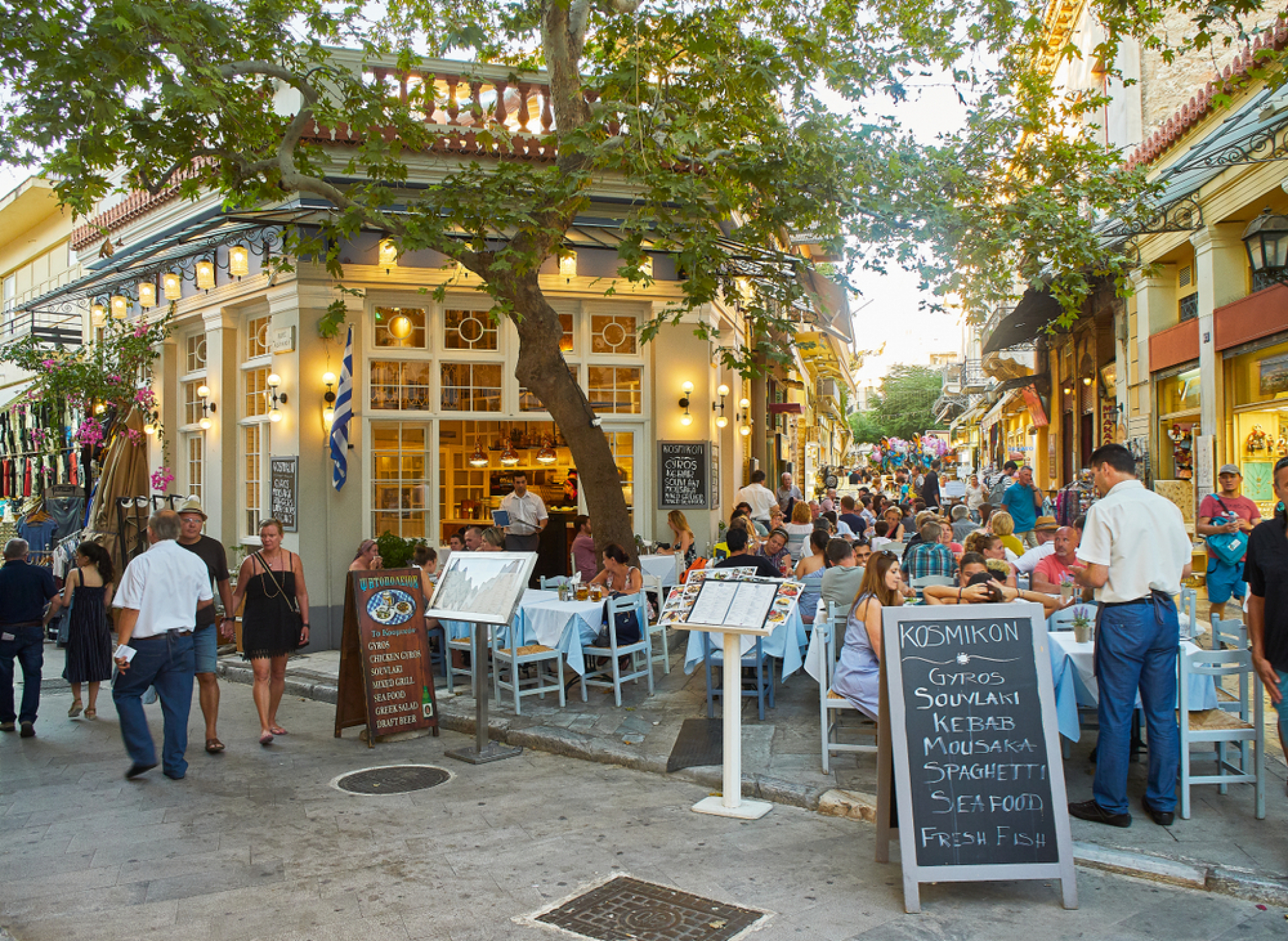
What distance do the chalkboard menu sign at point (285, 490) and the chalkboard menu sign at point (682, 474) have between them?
14.7ft

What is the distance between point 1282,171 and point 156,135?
462 inches

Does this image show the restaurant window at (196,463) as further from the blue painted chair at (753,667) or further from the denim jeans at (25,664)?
the blue painted chair at (753,667)

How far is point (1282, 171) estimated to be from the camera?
10945 millimetres

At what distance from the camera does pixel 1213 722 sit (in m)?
5.27

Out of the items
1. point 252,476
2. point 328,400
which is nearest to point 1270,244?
point 328,400

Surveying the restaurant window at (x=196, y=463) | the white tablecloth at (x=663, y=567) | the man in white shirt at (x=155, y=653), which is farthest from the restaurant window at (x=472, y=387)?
the man in white shirt at (x=155, y=653)

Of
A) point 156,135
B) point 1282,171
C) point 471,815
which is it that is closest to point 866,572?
point 471,815

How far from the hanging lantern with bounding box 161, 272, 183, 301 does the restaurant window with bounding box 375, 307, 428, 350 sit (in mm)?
3203

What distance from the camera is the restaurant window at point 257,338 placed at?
42.0ft

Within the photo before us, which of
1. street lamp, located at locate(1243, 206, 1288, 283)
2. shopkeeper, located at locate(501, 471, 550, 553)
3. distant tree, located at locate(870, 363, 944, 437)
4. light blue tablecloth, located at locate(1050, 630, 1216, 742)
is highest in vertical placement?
distant tree, located at locate(870, 363, 944, 437)

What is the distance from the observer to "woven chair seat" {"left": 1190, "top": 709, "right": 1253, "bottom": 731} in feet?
16.9

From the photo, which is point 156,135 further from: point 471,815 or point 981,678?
point 981,678

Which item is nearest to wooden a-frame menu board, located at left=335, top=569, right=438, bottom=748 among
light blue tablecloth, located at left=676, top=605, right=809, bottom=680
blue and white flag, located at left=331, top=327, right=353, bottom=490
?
light blue tablecloth, located at left=676, top=605, right=809, bottom=680

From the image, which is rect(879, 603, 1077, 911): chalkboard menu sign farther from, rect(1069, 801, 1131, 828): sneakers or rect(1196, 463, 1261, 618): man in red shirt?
rect(1196, 463, 1261, 618): man in red shirt
